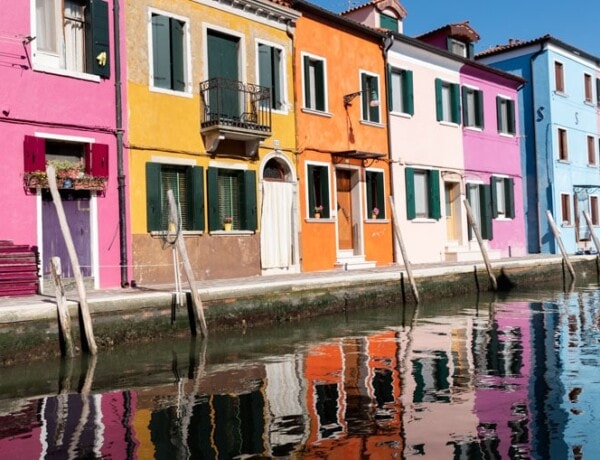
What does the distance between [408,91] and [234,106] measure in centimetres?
704

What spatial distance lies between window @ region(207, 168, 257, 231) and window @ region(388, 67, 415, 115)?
649cm

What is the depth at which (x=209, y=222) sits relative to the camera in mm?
14758

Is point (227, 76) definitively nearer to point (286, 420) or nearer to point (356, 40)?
point (356, 40)

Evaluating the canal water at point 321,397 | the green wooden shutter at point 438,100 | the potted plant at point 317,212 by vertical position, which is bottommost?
the canal water at point 321,397

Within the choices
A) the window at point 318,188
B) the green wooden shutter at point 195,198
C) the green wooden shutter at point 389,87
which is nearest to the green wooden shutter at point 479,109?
the green wooden shutter at point 389,87

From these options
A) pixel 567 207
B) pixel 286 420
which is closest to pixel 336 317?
pixel 286 420

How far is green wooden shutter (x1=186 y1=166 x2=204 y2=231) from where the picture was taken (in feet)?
47.4

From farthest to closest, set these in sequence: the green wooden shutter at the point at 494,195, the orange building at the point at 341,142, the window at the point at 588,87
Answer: the window at the point at 588,87
the green wooden shutter at the point at 494,195
the orange building at the point at 341,142

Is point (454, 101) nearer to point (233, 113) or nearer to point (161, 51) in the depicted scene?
point (233, 113)

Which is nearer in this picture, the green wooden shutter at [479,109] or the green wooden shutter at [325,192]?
the green wooden shutter at [325,192]

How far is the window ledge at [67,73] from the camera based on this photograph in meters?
12.2

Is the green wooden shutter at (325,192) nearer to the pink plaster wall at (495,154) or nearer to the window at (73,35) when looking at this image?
the window at (73,35)

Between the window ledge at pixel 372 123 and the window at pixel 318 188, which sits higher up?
the window ledge at pixel 372 123

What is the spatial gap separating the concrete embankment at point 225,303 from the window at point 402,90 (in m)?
5.17
